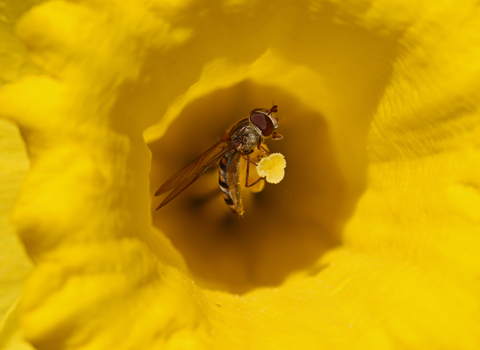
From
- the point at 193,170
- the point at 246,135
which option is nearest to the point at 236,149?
the point at 246,135

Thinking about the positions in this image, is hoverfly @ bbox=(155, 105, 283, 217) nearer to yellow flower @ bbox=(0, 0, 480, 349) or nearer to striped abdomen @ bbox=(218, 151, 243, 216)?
striped abdomen @ bbox=(218, 151, 243, 216)

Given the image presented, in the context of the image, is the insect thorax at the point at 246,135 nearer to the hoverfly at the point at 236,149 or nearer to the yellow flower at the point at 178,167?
the hoverfly at the point at 236,149

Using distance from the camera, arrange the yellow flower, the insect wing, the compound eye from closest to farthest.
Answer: the yellow flower → the insect wing → the compound eye

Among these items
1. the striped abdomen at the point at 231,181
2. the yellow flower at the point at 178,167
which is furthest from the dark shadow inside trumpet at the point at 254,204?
the striped abdomen at the point at 231,181

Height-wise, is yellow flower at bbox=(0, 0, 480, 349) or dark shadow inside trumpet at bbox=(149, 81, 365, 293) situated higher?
yellow flower at bbox=(0, 0, 480, 349)

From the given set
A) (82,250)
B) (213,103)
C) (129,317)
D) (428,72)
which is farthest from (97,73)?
(428,72)

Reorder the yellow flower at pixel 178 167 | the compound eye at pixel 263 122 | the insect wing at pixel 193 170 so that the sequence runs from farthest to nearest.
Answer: the compound eye at pixel 263 122, the insect wing at pixel 193 170, the yellow flower at pixel 178 167

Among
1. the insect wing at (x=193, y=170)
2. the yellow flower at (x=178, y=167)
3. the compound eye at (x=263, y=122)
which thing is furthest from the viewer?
the compound eye at (x=263, y=122)

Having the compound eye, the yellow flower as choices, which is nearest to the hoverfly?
the compound eye
